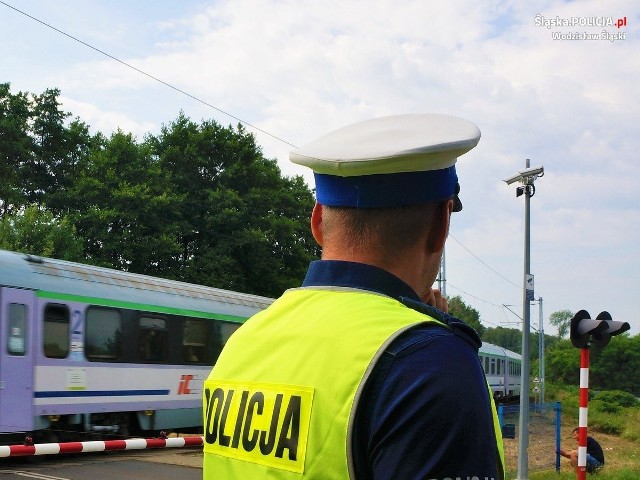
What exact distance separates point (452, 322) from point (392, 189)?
0.89 ft

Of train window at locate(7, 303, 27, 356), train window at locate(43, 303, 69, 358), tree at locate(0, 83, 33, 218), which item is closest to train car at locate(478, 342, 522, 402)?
tree at locate(0, 83, 33, 218)

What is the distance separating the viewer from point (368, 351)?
1368 mm

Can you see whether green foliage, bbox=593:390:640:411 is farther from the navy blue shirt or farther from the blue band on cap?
the navy blue shirt

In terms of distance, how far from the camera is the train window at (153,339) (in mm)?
16984

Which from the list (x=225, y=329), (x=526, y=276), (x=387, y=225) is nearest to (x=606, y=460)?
(x=526, y=276)

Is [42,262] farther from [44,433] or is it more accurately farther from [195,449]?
[195,449]

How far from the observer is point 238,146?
43.7 metres

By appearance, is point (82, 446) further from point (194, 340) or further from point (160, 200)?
point (160, 200)

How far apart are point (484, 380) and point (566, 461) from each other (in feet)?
53.8

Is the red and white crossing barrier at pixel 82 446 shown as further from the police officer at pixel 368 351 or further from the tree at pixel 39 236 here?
the tree at pixel 39 236

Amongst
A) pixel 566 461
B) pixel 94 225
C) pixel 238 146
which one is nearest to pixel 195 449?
pixel 566 461

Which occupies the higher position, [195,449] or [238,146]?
[238,146]

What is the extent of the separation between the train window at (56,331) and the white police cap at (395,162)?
45.2 ft

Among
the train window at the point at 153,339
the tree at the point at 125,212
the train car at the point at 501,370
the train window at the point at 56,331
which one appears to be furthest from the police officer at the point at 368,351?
the train car at the point at 501,370
